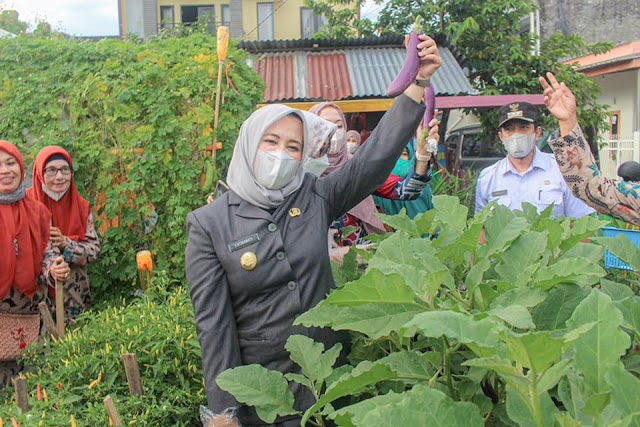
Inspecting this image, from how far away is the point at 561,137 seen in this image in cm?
221

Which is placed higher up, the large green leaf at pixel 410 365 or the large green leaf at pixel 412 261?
the large green leaf at pixel 412 261

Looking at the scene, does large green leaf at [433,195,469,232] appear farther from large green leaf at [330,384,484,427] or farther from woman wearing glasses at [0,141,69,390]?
woman wearing glasses at [0,141,69,390]

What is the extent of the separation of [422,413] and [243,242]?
3.56 feet

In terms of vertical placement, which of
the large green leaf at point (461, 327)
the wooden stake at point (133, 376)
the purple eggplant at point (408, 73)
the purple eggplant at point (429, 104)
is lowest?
the wooden stake at point (133, 376)

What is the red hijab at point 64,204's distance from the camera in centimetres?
397

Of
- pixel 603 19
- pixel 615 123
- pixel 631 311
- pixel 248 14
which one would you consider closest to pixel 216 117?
pixel 631 311

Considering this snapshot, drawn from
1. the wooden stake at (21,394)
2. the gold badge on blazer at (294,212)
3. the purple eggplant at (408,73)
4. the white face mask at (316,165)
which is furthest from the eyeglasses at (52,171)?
the purple eggplant at (408,73)

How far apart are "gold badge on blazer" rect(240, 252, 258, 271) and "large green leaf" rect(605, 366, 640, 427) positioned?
3.77 feet

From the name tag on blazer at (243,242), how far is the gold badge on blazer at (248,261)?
30mm

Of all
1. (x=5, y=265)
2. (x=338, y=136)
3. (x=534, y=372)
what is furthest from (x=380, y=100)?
(x=534, y=372)

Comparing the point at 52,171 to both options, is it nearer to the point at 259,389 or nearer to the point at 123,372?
the point at 123,372

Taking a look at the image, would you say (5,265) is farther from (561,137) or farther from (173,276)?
(561,137)

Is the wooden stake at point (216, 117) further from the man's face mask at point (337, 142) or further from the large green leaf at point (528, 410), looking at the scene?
the large green leaf at point (528, 410)

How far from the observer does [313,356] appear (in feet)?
4.36
